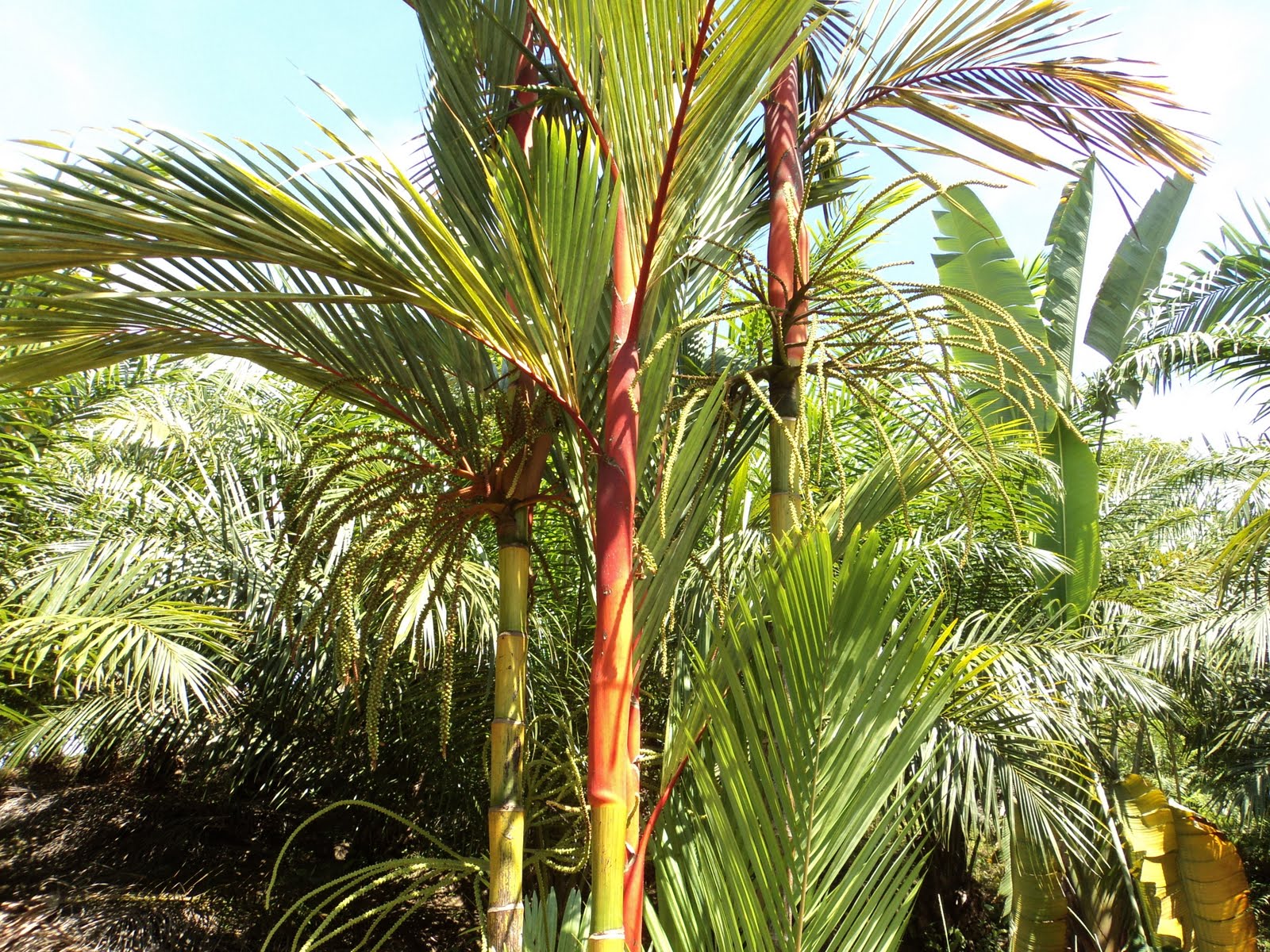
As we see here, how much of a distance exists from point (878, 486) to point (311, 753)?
3555 mm

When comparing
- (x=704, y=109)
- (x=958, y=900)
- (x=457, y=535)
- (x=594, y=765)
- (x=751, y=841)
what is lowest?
(x=958, y=900)

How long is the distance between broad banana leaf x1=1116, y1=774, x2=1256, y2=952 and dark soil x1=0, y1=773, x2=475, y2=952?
3854 mm

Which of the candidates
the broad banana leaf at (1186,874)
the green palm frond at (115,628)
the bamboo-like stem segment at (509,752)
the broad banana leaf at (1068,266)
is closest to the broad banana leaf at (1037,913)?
the broad banana leaf at (1186,874)

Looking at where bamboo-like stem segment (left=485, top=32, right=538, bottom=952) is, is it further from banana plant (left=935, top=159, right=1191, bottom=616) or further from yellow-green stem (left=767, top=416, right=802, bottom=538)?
banana plant (left=935, top=159, right=1191, bottom=616)

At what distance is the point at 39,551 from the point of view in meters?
4.01

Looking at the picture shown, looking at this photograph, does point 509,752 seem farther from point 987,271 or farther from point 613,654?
point 987,271

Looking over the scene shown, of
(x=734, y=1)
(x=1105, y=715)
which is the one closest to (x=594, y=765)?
(x=734, y=1)

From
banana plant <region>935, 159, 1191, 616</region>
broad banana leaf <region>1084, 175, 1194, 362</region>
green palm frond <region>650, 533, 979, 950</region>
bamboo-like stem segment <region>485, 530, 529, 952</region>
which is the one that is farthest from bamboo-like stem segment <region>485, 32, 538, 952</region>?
broad banana leaf <region>1084, 175, 1194, 362</region>

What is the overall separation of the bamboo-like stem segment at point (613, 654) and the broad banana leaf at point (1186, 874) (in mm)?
5186

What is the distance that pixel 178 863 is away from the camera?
4.68m

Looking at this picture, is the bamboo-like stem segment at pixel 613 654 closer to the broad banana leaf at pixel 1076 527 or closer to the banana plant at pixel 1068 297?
the banana plant at pixel 1068 297

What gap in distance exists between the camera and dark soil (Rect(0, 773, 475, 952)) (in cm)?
390

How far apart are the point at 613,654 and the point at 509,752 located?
0.42 meters

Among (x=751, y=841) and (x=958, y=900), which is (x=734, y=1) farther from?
(x=958, y=900)
